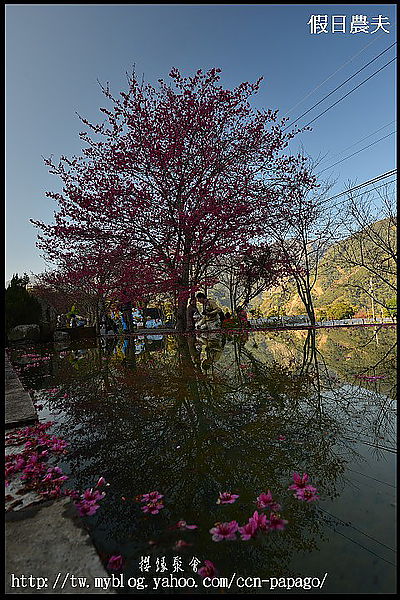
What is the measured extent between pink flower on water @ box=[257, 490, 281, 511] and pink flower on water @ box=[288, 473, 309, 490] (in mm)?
165

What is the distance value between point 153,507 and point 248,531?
46 cm

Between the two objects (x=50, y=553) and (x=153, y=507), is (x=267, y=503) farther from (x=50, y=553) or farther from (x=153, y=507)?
(x=50, y=553)

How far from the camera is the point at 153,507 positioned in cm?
148

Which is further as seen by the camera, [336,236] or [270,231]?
[336,236]

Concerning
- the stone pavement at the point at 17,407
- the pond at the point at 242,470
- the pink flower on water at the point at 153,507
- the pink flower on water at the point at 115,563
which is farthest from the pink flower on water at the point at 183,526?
the stone pavement at the point at 17,407

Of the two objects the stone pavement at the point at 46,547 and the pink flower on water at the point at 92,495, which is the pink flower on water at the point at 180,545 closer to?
the stone pavement at the point at 46,547

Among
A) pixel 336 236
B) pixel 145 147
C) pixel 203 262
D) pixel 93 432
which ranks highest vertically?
pixel 145 147

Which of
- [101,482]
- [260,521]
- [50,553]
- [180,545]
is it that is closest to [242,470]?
[260,521]

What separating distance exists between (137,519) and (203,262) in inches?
379

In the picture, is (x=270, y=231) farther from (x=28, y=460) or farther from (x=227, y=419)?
(x=28, y=460)

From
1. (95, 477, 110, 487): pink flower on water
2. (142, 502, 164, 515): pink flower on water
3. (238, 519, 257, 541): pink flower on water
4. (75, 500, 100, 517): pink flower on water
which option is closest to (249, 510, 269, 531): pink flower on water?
(238, 519, 257, 541): pink flower on water

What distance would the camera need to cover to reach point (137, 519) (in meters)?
1.42

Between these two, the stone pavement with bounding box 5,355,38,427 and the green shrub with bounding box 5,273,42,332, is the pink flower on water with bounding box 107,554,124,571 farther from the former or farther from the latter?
the green shrub with bounding box 5,273,42,332

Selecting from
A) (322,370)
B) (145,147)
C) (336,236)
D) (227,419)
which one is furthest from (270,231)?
(227,419)
